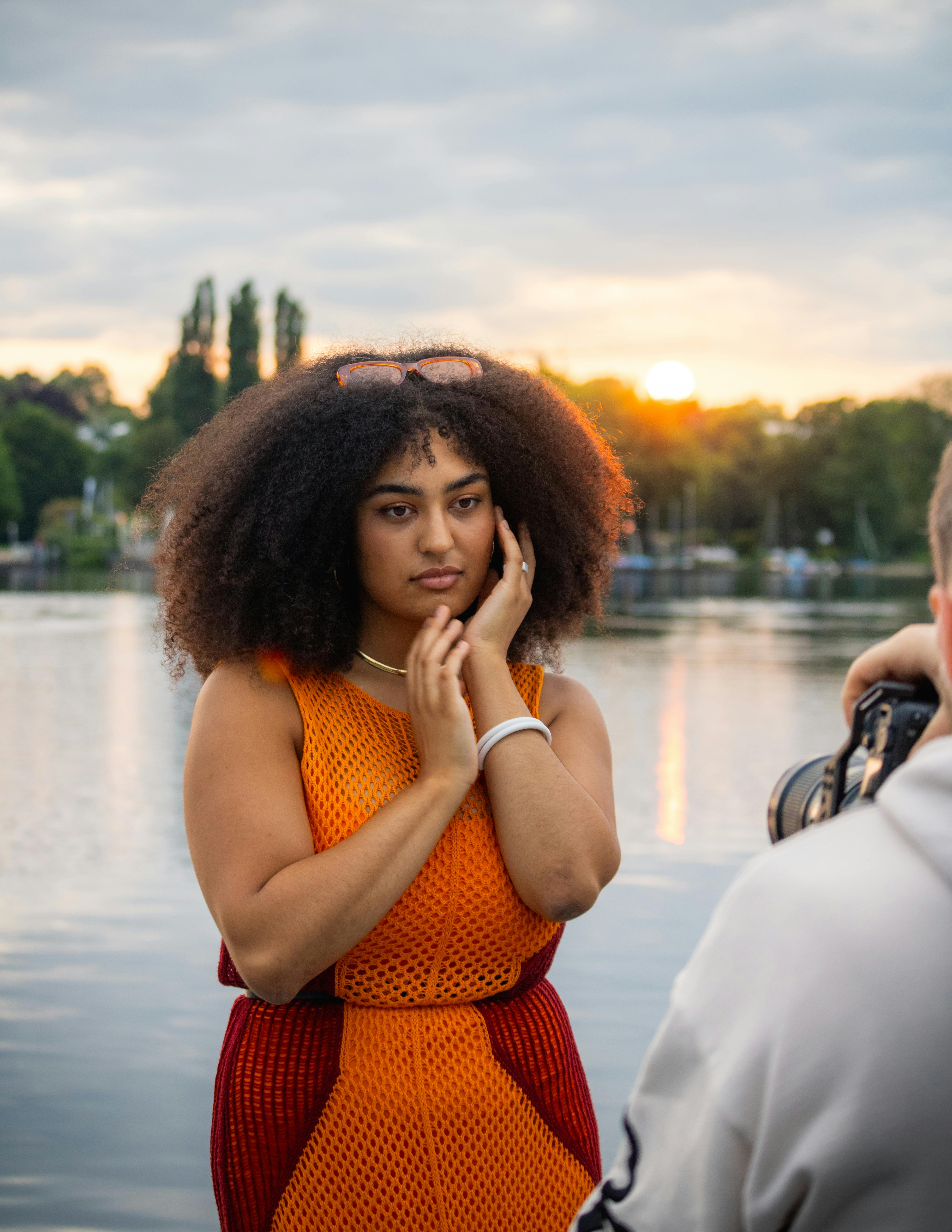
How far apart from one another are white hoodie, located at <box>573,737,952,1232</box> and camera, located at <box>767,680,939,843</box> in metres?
0.25

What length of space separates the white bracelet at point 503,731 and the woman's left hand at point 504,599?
126mm

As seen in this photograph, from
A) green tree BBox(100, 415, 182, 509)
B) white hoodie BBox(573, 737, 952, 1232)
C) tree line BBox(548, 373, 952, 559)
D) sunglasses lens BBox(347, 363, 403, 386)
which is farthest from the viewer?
tree line BBox(548, 373, 952, 559)

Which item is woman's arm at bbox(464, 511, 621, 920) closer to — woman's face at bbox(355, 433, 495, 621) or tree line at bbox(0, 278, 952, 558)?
woman's face at bbox(355, 433, 495, 621)

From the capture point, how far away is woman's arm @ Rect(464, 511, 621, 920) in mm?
1937

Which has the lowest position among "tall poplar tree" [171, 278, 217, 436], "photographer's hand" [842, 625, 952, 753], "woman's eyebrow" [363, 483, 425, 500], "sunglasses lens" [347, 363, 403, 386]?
"photographer's hand" [842, 625, 952, 753]

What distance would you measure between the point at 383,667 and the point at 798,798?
100cm

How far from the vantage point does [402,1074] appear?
74.9 inches

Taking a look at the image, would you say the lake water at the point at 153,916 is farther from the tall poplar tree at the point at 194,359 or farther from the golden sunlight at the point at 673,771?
the tall poplar tree at the point at 194,359

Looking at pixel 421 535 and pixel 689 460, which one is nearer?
pixel 421 535

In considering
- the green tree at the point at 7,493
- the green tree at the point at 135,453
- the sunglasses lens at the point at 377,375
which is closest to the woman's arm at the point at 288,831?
the sunglasses lens at the point at 377,375

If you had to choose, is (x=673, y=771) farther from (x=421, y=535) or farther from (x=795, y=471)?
(x=795, y=471)

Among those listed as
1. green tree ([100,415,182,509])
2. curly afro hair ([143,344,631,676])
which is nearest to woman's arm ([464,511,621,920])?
curly afro hair ([143,344,631,676])

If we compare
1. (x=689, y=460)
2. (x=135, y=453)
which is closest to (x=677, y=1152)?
(x=135, y=453)

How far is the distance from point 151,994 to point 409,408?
3.93 meters
